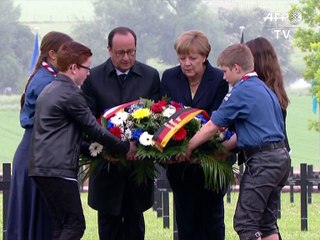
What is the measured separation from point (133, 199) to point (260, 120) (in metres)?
1.53

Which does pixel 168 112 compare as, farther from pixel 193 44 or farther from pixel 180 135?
pixel 193 44

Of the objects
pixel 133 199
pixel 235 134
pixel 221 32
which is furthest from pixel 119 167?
pixel 221 32

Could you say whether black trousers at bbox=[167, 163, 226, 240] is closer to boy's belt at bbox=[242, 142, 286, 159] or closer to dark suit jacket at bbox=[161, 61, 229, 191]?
dark suit jacket at bbox=[161, 61, 229, 191]

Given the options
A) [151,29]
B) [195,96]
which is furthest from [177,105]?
[151,29]

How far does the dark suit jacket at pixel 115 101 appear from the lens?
912 centimetres

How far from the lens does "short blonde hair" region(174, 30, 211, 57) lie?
8.80 m


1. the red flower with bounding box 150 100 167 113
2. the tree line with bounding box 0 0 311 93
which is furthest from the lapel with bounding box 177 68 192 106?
the tree line with bounding box 0 0 311 93

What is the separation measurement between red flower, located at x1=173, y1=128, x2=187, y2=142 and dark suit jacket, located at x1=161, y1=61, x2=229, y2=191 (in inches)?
16.4

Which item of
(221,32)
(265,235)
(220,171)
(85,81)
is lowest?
(265,235)

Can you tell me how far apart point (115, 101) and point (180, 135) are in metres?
0.84

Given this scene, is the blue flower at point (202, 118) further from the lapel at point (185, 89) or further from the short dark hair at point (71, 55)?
the short dark hair at point (71, 55)

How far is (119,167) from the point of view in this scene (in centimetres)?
888

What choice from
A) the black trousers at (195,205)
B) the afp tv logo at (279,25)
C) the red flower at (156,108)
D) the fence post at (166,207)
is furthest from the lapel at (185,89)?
the afp tv logo at (279,25)

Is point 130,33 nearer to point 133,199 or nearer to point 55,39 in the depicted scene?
point 55,39
